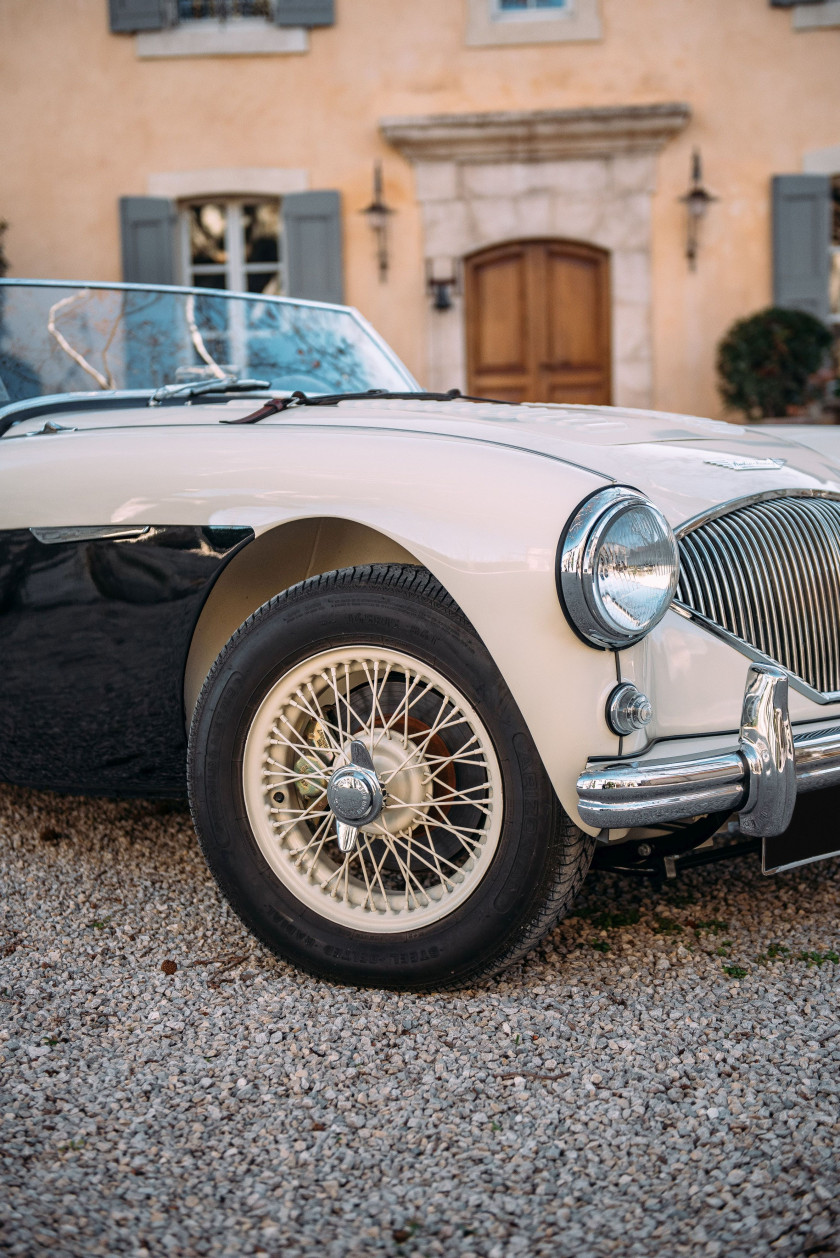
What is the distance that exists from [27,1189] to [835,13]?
1012 cm

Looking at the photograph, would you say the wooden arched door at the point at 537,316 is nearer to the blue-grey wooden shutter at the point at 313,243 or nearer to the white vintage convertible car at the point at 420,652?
the blue-grey wooden shutter at the point at 313,243

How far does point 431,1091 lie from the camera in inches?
71.3

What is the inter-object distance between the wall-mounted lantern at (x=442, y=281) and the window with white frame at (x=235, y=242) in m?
1.30

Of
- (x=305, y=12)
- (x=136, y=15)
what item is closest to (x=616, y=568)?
(x=305, y=12)

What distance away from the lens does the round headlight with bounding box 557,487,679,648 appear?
6.11ft

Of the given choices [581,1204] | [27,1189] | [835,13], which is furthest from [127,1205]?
[835,13]

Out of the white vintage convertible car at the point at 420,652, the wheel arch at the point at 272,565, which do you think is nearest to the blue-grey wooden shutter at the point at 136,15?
the white vintage convertible car at the point at 420,652

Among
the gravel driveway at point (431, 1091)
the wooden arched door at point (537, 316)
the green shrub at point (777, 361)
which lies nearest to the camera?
the gravel driveway at point (431, 1091)

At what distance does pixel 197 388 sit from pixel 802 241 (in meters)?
7.84

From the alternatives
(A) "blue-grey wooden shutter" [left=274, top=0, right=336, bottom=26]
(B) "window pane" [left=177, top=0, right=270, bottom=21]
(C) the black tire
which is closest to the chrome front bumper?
(C) the black tire

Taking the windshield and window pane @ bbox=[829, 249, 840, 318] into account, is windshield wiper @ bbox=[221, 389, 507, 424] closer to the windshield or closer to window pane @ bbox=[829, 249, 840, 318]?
the windshield

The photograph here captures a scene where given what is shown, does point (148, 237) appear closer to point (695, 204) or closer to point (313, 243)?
point (313, 243)

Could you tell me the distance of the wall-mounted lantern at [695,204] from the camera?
30.1 feet

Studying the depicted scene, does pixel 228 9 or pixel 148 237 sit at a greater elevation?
pixel 228 9
